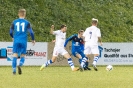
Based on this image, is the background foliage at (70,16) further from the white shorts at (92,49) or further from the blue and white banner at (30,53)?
the white shorts at (92,49)

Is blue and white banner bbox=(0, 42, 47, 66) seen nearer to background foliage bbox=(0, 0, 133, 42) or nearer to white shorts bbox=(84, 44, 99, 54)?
background foliage bbox=(0, 0, 133, 42)

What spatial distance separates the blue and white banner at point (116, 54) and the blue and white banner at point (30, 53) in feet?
10.3

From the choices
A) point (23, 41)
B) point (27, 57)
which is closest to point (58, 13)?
Result: point (27, 57)

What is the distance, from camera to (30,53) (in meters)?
28.2

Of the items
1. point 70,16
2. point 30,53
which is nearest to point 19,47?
point 30,53

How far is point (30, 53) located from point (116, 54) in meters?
4.82

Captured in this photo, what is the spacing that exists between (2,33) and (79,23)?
237 inches

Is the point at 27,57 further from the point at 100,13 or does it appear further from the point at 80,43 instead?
the point at 100,13

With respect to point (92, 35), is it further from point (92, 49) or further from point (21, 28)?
point (21, 28)

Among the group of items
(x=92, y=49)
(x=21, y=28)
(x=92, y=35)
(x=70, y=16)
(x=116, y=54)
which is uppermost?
(x=21, y=28)

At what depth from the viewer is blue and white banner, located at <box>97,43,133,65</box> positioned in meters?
29.5

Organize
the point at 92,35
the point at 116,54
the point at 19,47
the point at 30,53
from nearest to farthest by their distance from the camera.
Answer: the point at 19,47, the point at 92,35, the point at 30,53, the point at 116,54

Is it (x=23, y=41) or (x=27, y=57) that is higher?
(x=23, y=41)

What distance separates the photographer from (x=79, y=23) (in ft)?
125
